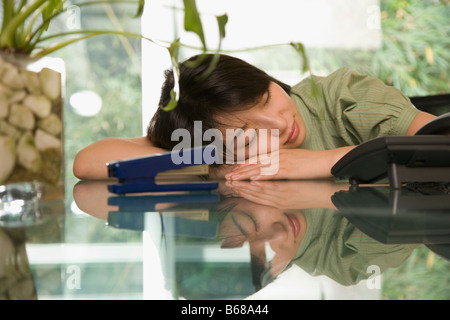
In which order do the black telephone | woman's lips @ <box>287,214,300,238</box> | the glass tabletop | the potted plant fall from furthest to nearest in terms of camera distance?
the black telephone
the potted plant
woman's lips @ <box>287,214,300,238</box>
the glass tabletop

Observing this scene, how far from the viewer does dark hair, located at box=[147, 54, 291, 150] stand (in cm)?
118

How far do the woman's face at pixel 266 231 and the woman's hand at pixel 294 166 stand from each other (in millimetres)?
538

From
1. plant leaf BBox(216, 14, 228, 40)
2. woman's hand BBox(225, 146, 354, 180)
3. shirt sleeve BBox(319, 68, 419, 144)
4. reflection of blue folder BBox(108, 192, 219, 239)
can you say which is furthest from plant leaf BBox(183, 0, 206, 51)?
shirt sleeve BBox(319, 68, 419, 144)

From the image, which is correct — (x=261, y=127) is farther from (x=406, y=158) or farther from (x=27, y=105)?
(x=27, y=105)

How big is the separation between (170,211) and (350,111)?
87 cm

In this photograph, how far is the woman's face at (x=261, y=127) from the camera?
3.77 ft

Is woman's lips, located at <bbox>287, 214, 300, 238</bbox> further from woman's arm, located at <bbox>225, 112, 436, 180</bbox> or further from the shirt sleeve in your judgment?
the shirt sleeve

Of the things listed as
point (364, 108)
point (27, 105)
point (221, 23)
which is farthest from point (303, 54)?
point (364, 108)

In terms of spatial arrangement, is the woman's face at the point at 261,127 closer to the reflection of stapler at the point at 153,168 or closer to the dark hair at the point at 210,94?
the dark hair at the point at 210,94

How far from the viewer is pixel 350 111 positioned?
1246 mm

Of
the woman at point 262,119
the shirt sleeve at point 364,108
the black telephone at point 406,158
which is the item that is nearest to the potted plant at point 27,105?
the black telephone at point 406,158

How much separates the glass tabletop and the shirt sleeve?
70 cm
